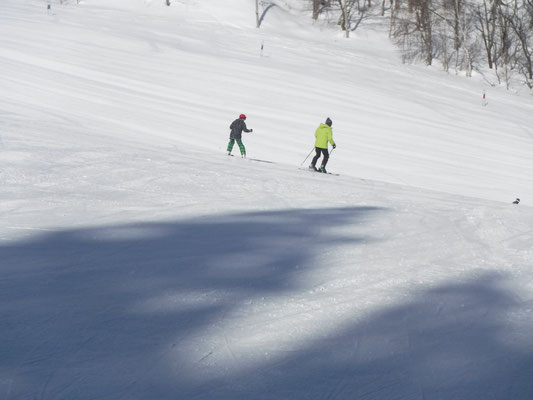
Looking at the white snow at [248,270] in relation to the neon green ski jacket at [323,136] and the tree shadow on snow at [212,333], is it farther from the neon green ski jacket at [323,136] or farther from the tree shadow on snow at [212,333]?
the neon green ski jacket at [323,136]

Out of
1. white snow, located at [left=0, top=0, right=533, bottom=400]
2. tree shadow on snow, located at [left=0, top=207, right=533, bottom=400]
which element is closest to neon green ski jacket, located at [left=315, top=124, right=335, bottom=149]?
white snow, located at [left=0, top=0, right=533, bottom=400]

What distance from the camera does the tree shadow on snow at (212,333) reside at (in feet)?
11.7

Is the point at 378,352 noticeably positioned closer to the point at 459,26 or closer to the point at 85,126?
the point at 85,126

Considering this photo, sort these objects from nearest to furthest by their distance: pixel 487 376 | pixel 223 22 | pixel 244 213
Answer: pixel 487 376
pixel 244 213
pixel 223 22

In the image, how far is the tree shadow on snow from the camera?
357 centimetres

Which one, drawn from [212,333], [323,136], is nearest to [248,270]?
[212,333]

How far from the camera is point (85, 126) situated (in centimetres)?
1928

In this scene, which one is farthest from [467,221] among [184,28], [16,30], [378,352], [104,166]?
[184,28]

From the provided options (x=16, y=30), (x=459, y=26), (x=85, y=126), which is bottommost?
(x=85, y=126)

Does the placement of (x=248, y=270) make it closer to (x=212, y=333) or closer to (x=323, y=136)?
(x=212, y=333)

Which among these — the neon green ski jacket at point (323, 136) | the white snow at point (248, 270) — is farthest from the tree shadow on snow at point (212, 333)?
the neon green ski jacket at point (323, 136)

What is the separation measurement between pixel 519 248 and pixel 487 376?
13.4ft

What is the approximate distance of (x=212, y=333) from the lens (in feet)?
13.9

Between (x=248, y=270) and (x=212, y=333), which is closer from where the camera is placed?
(x=212, y=333)
